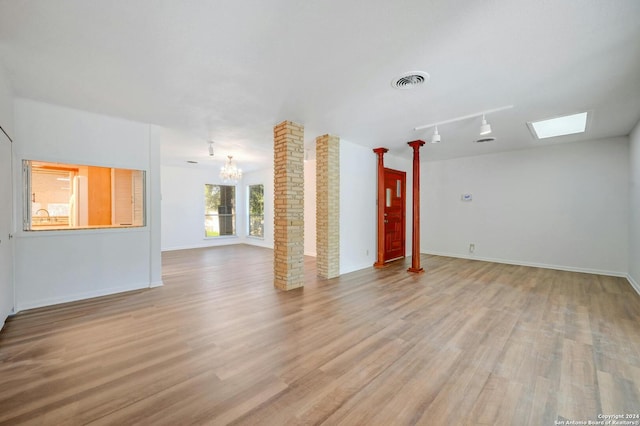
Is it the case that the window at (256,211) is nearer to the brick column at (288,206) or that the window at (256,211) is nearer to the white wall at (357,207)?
the white wall at (357,207)

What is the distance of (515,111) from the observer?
3.64 meters

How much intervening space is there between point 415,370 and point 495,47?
282 cm

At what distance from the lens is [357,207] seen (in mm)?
5625

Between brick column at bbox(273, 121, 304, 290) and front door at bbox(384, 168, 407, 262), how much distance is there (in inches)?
105

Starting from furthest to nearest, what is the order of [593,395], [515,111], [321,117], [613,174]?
1. [613,174]
2. [321,117]
3. [515,111]
4. [593,395]

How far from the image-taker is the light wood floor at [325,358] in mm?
1657

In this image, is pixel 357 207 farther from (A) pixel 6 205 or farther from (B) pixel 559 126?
(A) pixel 6 205

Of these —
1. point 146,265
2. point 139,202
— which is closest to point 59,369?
point 146,265

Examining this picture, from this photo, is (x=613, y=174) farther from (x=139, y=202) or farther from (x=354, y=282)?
(x=139, y=202)

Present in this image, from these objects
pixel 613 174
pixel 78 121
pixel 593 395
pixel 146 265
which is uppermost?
pixel 78 121

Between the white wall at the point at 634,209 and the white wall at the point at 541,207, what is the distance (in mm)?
374

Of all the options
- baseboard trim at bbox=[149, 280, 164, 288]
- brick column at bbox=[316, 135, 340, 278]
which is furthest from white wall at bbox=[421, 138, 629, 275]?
baseboard trim at bbox=[149, 280, 164, 288]

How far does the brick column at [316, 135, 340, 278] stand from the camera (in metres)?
4.92

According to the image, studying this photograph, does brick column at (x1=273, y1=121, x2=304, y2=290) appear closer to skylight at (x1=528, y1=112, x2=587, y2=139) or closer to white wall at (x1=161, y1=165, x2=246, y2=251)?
skylight at (x1=528, y1=112, x2=587, y2=139)
